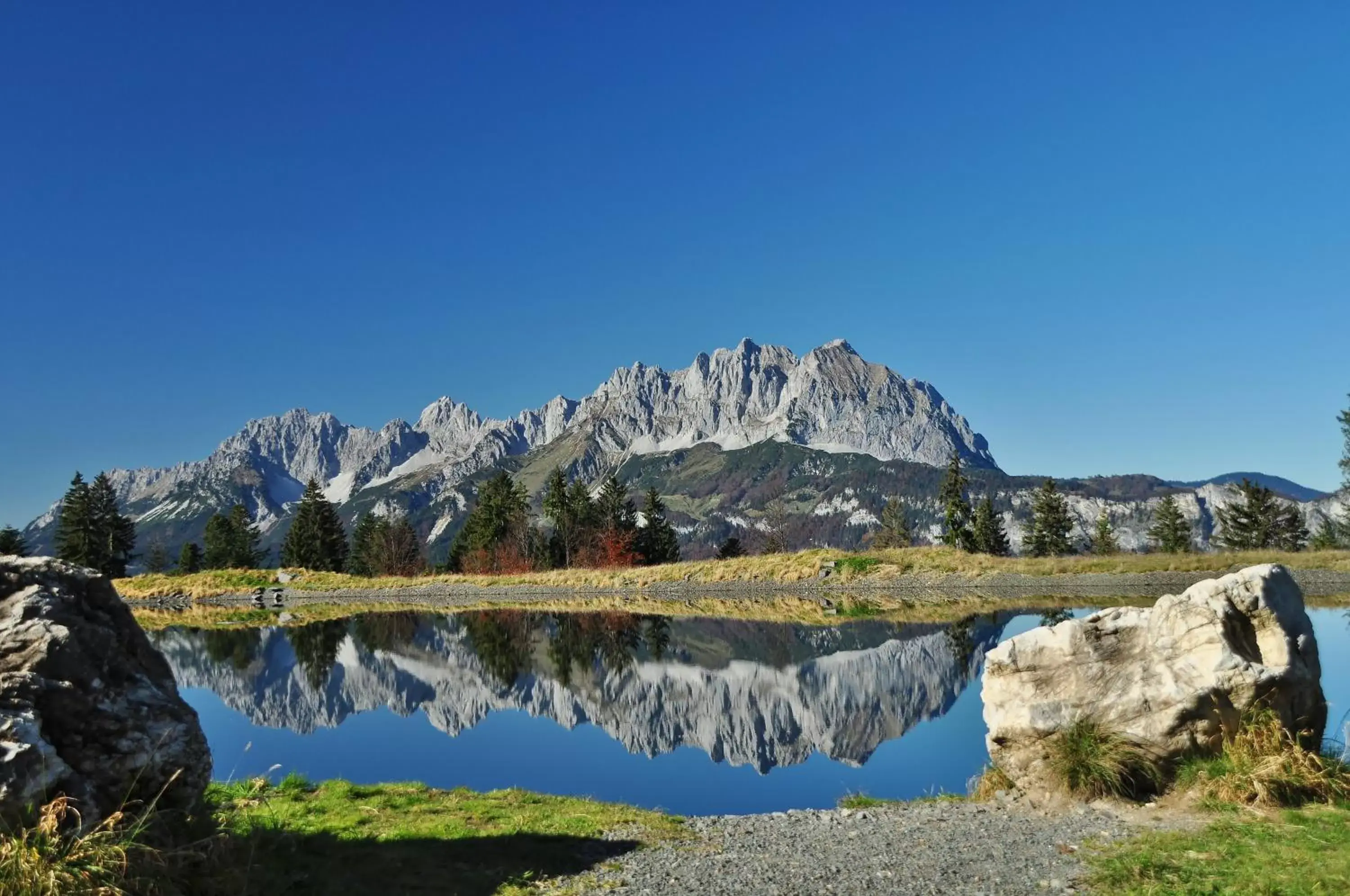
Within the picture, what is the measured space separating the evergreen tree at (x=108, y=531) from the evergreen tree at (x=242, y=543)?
1083cm

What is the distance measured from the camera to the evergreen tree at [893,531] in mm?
105312

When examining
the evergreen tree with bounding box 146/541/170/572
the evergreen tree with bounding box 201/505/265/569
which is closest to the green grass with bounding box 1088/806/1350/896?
the evergreen tree with bounding box 201/505/265/569

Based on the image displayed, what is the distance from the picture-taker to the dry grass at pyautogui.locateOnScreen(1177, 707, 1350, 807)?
402 inches

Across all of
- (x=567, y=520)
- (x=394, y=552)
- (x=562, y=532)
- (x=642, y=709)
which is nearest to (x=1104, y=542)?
(x=567, y=520)

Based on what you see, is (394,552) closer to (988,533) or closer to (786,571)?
(786,571)

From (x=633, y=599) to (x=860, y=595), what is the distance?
60.6ft

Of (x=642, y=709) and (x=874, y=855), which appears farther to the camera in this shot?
(x=642, y=709)

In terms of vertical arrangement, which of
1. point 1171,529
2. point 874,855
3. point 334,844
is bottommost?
point 874,855

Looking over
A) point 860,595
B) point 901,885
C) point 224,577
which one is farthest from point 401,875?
point 224,577

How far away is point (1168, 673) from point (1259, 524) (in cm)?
8456

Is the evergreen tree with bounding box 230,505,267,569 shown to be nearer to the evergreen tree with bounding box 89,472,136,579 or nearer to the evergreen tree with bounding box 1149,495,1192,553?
the evergreen tree with bounding box 89,472,136,579

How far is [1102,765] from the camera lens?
11188mm

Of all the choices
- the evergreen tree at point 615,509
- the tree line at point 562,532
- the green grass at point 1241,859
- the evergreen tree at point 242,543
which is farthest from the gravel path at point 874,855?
the evergreen tree at point 242,543

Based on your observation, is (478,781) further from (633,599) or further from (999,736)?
(633,599)
